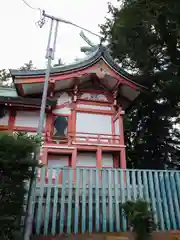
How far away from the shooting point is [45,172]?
5.35m

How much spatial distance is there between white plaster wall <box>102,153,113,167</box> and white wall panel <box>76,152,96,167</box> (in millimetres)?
477

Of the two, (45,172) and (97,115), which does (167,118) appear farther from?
(45,172)

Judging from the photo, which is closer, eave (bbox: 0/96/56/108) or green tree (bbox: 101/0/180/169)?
green tree (bbox: 101/0/180/169)

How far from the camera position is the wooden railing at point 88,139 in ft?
31.6

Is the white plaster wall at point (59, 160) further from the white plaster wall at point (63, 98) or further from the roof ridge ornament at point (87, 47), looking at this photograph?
the roof ridge ornament at point (87, 47)

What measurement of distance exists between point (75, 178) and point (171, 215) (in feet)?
8.72

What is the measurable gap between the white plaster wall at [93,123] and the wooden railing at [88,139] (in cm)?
27

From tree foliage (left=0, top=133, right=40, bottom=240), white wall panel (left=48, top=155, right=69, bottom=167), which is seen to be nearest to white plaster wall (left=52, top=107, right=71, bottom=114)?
white wall panel (left=48, top=155, right=69, bottom=167)

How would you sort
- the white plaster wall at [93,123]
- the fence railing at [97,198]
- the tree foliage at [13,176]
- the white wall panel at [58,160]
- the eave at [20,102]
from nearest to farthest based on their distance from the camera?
the tree foliage at [13,176], the fence railing at [97,198], the eave at [20,102], the white wall panel at [58,160], the white plaster wall at [93,123]

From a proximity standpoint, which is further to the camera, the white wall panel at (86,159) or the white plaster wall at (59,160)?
the white wall panel at (86,159)

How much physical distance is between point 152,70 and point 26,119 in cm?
658

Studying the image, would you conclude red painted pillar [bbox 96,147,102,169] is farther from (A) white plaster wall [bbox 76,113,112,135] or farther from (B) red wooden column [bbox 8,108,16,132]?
(B) red wooden column [bbox 8,108,16,132]

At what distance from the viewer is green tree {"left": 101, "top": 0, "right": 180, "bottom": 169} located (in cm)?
657

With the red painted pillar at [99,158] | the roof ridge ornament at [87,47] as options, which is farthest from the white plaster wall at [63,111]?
the roof ridge ornament at [87,47]
